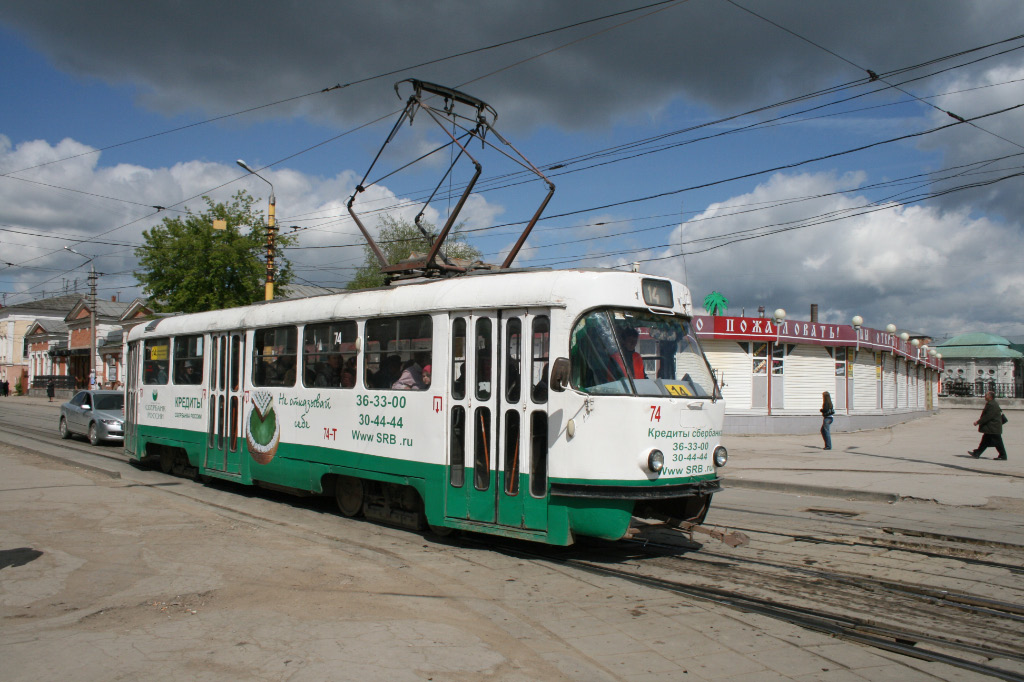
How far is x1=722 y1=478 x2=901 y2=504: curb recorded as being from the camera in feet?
41.9

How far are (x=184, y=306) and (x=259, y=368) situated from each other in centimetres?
2564

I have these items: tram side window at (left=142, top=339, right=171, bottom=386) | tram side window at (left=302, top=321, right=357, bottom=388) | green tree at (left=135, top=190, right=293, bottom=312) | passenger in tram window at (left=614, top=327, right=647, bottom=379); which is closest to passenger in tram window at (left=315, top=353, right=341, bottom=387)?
tram side window at (left=302, top=321, right=357, bottom=388)

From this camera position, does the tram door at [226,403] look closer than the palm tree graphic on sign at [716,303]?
Yes

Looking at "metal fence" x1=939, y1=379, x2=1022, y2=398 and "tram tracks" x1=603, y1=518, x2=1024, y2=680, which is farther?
"metal fence" x1=939, y1=379, x2=1022, y2=398

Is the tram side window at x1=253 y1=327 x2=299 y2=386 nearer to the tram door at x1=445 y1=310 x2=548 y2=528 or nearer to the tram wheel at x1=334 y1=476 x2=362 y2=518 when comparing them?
the tram wheel at x1=334 y1=476 x2=362 y2=518

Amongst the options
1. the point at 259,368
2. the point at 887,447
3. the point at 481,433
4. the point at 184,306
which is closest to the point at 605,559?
the point at 481,433

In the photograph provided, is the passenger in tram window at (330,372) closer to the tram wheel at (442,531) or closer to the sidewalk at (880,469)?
the tram wheel at (442,531)

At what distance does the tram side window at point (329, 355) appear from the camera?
970 cm

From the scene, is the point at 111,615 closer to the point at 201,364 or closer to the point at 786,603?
the point at 786,603

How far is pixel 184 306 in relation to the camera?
3459 centimetres

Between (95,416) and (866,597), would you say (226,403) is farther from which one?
(95,416)

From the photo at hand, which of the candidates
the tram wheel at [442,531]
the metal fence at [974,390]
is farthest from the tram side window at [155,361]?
the metal fence at [974,390]

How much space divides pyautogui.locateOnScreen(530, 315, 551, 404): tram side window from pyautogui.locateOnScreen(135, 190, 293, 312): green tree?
94.2 feet

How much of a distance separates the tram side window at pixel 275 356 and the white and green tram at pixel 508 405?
0.08 m
